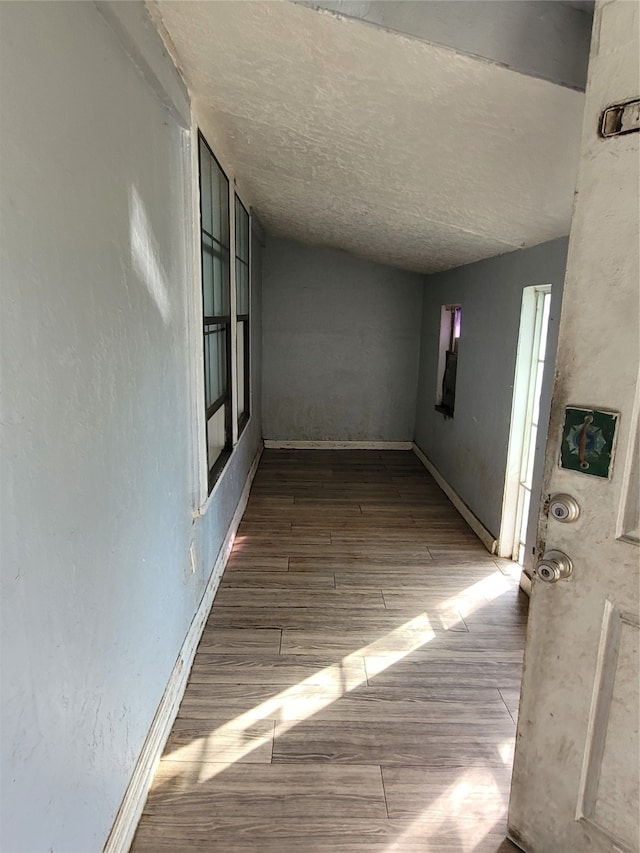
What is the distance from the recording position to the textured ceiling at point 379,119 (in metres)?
1.34

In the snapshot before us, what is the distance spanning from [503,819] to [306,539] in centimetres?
203

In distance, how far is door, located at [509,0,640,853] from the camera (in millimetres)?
1091

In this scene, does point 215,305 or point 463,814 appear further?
point 215,305

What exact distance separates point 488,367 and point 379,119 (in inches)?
82.1

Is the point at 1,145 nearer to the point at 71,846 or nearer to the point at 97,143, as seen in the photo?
the point at 97,143

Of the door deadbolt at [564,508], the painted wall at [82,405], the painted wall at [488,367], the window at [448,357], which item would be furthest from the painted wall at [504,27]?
the window at [448,357]

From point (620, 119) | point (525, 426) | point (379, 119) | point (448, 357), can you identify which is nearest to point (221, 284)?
point (379, 119)

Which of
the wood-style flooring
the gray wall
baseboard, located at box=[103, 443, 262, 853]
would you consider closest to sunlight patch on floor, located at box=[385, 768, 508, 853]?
the wood-style flooring

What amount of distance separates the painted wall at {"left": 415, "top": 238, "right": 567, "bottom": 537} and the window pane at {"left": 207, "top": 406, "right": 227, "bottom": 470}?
172cm

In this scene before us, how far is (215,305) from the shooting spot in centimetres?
278

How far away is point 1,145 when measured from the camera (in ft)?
2.68

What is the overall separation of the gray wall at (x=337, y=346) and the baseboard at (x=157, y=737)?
10.5 ft

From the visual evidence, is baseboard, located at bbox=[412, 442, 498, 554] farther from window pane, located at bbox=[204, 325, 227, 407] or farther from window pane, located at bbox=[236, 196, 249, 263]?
window pane, located at bbox=[236, 196, 249, 263]

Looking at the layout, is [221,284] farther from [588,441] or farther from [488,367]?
[588,441]
